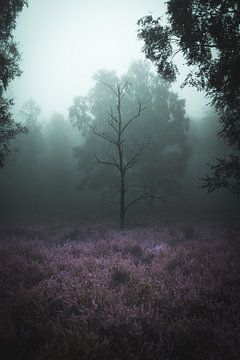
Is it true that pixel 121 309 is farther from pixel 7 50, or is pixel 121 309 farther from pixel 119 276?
pixel 7 50

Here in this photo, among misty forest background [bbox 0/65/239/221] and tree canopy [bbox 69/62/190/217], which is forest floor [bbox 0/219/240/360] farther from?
tree canopy [bbox 69/62/190/217]

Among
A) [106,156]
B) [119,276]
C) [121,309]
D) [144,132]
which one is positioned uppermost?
[144,132]

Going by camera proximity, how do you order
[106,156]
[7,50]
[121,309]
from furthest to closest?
[106,156], [7,50], [121,309]

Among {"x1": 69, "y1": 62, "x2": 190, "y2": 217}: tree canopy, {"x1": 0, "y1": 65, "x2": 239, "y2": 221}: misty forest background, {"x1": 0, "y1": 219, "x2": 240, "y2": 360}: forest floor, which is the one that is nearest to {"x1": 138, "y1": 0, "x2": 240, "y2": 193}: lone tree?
{"x1": 0, "y1": 219, "x2": 240, "y2": 360}: forest floor

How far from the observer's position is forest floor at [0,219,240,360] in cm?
381

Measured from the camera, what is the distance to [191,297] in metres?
5.22

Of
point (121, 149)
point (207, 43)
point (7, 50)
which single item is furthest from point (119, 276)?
point (121, 149)

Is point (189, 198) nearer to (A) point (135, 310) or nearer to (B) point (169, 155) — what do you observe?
(B) point (169, 155)

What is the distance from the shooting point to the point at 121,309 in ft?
15.4

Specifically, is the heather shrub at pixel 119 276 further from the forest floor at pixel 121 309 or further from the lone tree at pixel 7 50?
the lone tree at pixel 7 50

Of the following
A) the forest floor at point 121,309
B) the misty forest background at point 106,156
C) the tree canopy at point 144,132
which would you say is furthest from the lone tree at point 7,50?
the tree canopy at point 144,132

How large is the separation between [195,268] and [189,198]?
30814 millimetres

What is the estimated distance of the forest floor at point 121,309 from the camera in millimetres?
Answer: 3809

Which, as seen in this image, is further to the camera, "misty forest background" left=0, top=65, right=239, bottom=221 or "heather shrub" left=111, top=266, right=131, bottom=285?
"misty forest background" left=0, top=65, right=239, bottom=221
